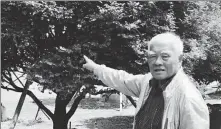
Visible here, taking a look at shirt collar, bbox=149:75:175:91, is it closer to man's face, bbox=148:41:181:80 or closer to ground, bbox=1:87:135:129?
man's face, bbox=148:41:181:80

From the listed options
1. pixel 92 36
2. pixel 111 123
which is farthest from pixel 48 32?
pixel 111 123

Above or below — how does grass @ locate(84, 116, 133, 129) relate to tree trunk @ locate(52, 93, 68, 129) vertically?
below

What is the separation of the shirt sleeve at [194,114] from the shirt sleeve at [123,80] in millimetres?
594

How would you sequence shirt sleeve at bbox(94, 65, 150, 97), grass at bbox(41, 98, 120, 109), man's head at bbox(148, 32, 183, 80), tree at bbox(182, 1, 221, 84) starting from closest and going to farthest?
man's head at bbox(148, 32, 183, 80), shirt sleeve at bbox(94, 65, 150, 97), tree at bbox(182, 1, 221, 84), grass at bbox(41, 98, 120, 109)

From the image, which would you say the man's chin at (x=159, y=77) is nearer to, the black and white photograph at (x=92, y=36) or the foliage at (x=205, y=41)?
the black and white photograph at (x=92, y=36)

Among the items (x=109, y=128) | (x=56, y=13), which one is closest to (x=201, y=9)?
(x=56, y=13)

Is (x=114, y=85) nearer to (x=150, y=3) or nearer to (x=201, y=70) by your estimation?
(x=150, y=3)

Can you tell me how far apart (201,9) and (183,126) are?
5049 mm

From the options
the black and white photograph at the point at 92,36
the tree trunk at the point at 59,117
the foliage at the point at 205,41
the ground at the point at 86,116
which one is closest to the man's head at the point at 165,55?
the black and white photograph at the point at 92,36

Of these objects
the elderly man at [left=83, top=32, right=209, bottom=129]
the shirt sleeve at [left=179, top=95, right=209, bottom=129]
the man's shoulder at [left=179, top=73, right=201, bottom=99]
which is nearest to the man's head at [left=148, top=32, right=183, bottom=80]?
the elderly man at [left=83, top=32, right=209, bottom=129]

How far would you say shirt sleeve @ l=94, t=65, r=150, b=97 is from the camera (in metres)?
2.41

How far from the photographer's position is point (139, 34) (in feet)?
18.4

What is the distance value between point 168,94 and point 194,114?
0.69ft

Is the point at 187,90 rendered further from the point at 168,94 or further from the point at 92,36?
the point at 92,36
